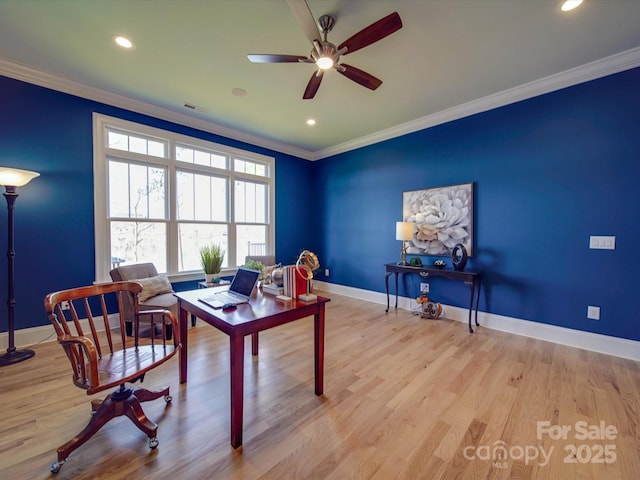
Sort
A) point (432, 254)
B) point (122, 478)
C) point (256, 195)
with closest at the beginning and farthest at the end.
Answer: point (122, 478) → point (432, 254) → point (256, 195)

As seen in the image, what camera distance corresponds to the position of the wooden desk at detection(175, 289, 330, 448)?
148cm

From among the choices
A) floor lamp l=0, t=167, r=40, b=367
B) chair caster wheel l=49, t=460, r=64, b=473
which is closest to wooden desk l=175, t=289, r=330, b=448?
chair caster wheel l=49, t=460, r=64, b=473

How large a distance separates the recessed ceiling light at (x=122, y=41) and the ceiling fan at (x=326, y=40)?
4.04 feet

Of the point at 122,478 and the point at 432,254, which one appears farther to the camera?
the point at 432,254

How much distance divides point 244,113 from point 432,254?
3.52 meters

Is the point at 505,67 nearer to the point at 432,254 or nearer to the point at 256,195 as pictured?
the point at 432,254

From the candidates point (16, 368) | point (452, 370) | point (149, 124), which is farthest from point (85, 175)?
point (452, 370)

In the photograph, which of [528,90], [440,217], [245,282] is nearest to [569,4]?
[528,90]

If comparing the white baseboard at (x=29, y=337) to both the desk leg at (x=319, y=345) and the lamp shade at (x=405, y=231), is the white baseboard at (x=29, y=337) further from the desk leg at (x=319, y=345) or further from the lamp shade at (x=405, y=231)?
the lamp shade at (x=405, y=231)

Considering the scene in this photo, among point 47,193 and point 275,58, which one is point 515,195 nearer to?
point 275,58

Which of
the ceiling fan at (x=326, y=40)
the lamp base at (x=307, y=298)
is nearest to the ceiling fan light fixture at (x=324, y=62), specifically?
the ceiling fan at (x=326, y=40)

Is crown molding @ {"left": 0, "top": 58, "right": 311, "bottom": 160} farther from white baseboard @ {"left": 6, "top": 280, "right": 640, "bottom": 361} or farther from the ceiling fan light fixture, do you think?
white baseboard @ {"left": 6, "top": 280, "right": 640, "bottom": 361}

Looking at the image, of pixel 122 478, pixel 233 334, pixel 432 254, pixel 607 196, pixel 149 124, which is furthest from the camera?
pixel 432 254

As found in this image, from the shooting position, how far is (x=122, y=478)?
128 centimetres
